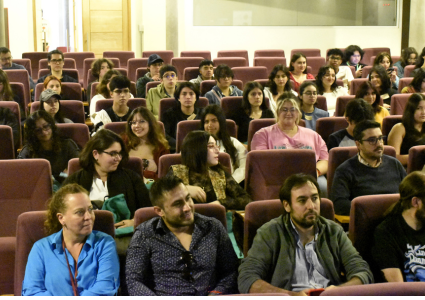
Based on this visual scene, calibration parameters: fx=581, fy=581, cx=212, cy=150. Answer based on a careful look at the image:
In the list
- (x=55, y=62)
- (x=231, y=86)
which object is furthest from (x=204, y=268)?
(x=55, y=62)

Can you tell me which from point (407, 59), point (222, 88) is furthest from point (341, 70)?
point (222, 88)

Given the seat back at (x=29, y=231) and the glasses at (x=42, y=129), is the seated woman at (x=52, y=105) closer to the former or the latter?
the glasses at (x=42, y=129)

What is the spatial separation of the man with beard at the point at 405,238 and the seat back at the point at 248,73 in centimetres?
504

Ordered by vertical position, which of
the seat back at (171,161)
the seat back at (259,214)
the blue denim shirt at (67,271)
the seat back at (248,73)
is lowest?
the blue denim shirt at (67,271)

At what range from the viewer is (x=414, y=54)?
336 inches

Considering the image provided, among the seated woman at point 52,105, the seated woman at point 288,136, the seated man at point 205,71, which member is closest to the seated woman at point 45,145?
the seated woman at point 52,105

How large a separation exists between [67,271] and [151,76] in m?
5.06

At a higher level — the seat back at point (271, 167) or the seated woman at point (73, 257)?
the seat back at point (271, 167)

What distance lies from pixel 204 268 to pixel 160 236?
0.78ft

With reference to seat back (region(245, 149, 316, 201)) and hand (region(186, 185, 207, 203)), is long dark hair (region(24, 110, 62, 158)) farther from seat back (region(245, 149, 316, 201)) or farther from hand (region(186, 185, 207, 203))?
seat back (region(245, 149, 316, 201))

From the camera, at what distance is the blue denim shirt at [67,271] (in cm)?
240

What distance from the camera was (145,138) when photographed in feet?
13.9

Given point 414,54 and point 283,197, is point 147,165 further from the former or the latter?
point 414,54

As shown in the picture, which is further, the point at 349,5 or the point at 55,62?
the point at 349,5
